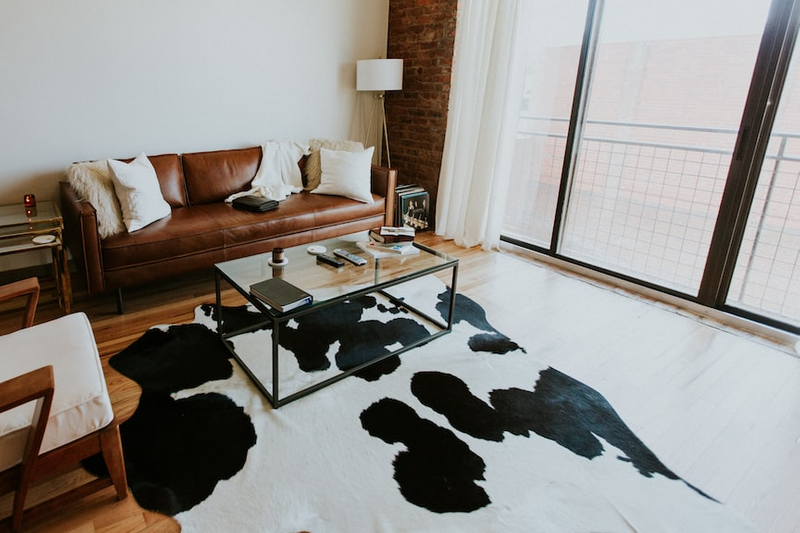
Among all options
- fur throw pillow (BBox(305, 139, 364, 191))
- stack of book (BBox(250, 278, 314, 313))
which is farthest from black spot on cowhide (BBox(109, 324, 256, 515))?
fur throw pillow (BBox(305, 139, 364, 191))

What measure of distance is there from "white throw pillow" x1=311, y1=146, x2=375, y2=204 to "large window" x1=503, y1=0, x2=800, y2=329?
4.41 ft

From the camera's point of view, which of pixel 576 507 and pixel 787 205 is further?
pixel 787 205

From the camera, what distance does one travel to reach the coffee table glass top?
7.34 feet

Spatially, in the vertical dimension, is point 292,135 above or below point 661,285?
above

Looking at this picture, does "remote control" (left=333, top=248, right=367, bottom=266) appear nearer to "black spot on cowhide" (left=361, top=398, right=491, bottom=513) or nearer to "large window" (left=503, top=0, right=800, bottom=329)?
"black spot on cowhide" (left=361, top=398, right=491, bottom=513)

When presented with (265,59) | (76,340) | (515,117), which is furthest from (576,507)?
(265,59)

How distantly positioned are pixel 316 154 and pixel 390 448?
2.85 meters

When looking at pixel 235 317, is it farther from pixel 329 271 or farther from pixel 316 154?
pixel 316 154

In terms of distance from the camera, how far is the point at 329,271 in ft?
7.99

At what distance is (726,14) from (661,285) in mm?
1770

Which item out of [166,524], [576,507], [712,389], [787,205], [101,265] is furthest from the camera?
[787,205]

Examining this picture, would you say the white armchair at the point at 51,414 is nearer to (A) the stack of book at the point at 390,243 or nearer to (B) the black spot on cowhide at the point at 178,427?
(B) the black spot on cowhide at the point at 178,427

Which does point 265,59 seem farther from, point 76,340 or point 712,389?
point 712,389

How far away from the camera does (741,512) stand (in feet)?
5.38
